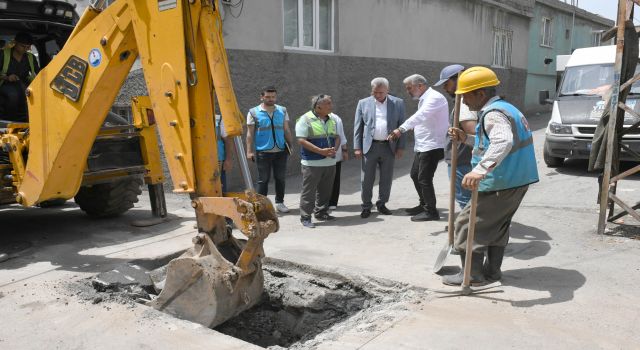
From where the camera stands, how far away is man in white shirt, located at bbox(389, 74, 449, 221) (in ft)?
21.6

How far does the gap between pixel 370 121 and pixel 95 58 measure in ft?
11.8

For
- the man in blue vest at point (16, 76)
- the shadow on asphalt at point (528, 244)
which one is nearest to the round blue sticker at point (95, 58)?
the man in blue vest at point (16, 76)

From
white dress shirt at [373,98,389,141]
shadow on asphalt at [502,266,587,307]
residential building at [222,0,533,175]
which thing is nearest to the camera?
shadow on asphalt at [502,266,587,307]

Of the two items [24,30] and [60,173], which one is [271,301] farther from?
[24,30]

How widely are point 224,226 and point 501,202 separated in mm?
2186

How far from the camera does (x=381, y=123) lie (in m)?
6.96

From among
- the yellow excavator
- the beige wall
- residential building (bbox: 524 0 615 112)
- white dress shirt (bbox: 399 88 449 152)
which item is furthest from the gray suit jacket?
residential building (bbox: 524 0 615 112)

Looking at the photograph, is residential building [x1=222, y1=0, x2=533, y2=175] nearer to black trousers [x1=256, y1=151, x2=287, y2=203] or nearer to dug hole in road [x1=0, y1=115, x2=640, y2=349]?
black trousers [x1=256, y1=151, x2=287, y2=203]

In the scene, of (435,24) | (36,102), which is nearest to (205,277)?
(36,102)

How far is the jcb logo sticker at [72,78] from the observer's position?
15.2 ft

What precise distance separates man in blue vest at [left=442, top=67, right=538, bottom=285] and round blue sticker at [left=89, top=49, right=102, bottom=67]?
298cm

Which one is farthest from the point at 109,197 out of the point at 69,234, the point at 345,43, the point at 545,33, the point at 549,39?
the point at 549,39

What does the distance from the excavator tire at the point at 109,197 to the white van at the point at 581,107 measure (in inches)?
283

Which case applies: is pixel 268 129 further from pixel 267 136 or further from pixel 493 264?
pixel 493 264
